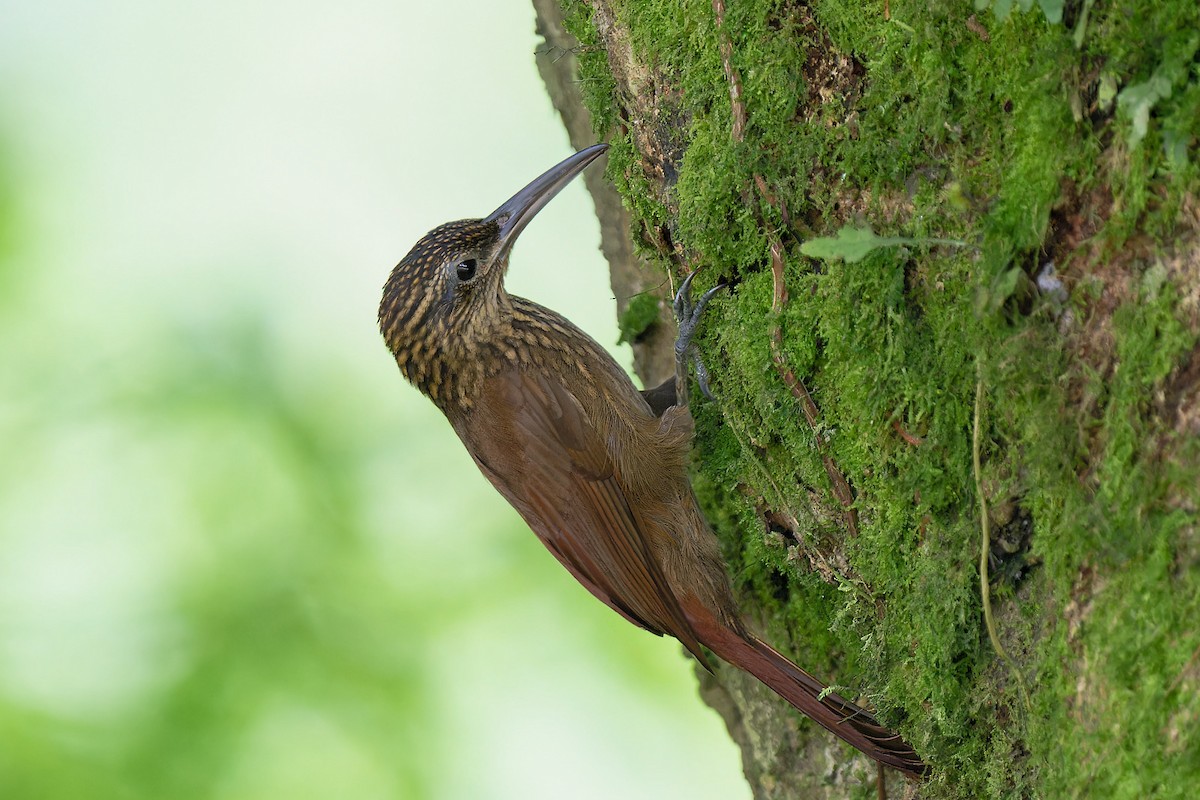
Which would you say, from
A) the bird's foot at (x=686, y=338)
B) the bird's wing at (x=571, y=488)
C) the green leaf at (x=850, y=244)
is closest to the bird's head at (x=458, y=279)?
the bird's wing at (x=571, y=488)

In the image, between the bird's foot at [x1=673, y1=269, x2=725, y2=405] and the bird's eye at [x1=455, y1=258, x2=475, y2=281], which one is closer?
the bird's foot at [x1=673, y1=269, x2=725, y2=405]

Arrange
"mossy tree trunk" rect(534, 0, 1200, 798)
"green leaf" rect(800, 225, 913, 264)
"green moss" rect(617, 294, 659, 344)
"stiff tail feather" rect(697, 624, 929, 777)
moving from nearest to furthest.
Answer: "mossy tree trunk" rect(534, 0, 1200, 798) → "green leaf" rect(800, 225, 913, 264) → "stiff tail feather" rect(697, 624, 929, 777) → "green moss" rect(617, 294, 659, 344)

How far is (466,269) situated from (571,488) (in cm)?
74

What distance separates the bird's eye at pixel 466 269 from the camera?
3.34 meters

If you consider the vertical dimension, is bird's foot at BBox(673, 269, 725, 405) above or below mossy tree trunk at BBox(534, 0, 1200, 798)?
above

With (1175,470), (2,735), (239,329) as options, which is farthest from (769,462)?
(2,735)

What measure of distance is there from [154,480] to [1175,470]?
4354 millimetres

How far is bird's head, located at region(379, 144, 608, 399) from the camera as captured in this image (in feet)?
11.0

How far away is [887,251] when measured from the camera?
2305 millimetres

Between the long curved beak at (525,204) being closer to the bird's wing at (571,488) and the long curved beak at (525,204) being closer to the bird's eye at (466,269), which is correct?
the bird's eye at (466,269)

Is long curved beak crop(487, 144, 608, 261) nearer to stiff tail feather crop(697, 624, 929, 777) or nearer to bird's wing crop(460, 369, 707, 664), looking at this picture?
bird's wing crop(460, 369, 707, 664)

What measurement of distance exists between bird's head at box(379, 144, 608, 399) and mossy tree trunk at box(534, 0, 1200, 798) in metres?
0.33

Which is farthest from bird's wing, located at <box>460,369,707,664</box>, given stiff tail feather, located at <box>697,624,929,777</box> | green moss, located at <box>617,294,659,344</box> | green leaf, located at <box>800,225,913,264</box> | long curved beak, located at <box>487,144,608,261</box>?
green leaf, located at <box>800,225,913,264</box>

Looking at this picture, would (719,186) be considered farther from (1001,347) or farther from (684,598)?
(684,598)
